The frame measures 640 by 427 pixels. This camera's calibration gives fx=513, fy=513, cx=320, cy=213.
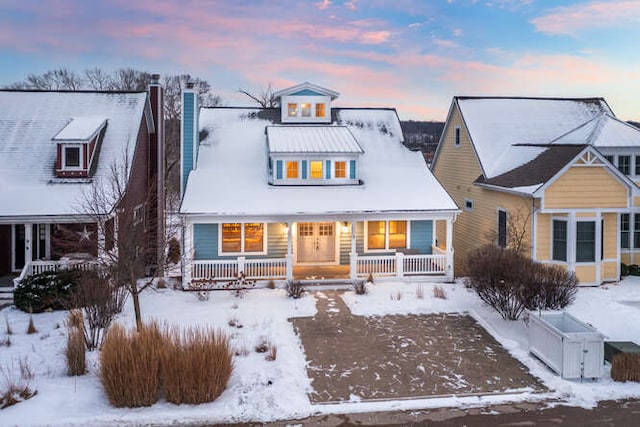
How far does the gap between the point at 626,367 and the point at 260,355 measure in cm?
713

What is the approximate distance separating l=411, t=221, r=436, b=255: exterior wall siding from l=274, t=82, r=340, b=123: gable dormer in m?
6.65

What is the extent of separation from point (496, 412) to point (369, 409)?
2107mm

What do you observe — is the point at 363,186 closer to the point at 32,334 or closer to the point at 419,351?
the point at 419,351

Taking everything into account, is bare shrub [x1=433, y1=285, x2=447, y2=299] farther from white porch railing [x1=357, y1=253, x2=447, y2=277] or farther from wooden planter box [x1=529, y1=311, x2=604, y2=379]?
wooden planter box [x1=529, y1=311, x2=604, y2=379]

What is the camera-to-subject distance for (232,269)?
58.5 feet

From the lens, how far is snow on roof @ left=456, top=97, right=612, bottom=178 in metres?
21.9

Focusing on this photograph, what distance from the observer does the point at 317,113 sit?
76.9ft

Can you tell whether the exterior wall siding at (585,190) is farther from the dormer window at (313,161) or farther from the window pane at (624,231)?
the dormer window at (313,161)

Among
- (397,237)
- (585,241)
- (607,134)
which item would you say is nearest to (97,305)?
(397,237)

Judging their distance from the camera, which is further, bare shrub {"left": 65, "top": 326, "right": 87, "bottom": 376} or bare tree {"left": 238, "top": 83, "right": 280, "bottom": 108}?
bare tree {"left": 238, "top": 83, "right": 280, "bottom": 108}

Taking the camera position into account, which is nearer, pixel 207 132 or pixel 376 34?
pixel 207 132

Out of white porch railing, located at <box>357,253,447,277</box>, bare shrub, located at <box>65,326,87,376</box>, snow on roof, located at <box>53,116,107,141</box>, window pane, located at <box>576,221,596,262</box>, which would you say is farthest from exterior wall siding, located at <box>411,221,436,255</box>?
bare shrub, located at <box>65,326,87,376</box>

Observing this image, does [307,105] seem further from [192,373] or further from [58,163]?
[192,373]

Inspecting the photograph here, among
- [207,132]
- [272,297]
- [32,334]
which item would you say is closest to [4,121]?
[207,132]
